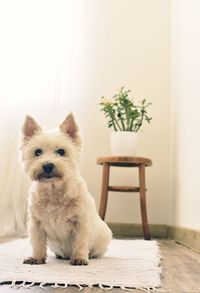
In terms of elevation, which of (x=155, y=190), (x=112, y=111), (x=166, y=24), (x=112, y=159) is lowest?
(x=155, y=190)

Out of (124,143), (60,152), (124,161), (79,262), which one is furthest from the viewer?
(124,143)

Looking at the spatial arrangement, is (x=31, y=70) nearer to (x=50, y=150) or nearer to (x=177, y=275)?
(x=50, y=150)

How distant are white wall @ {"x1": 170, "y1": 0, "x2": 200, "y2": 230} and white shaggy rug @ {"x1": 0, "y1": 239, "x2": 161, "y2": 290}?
2.01 feet

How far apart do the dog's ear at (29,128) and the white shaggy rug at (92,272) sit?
48 centimetres

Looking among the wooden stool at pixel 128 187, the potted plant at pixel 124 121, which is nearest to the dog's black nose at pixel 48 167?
the wooden stool at pixel 128 187

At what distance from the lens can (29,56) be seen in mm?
3326

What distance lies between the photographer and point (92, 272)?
137 centimetres

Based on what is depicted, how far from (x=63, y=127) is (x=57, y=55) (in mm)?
1758

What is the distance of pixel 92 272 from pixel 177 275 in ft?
0.94

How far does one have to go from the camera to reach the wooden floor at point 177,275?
1.15m

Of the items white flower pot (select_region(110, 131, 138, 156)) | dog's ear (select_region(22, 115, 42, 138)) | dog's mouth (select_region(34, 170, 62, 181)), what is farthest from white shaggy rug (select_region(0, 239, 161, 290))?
white flower pot (select_region(110, 131, 138, 156))

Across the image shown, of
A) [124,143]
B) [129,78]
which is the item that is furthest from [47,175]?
[129,78]

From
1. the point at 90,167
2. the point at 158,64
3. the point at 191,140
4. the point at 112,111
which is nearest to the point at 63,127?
the point at 191,140

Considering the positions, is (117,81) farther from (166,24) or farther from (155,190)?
(155,190)
